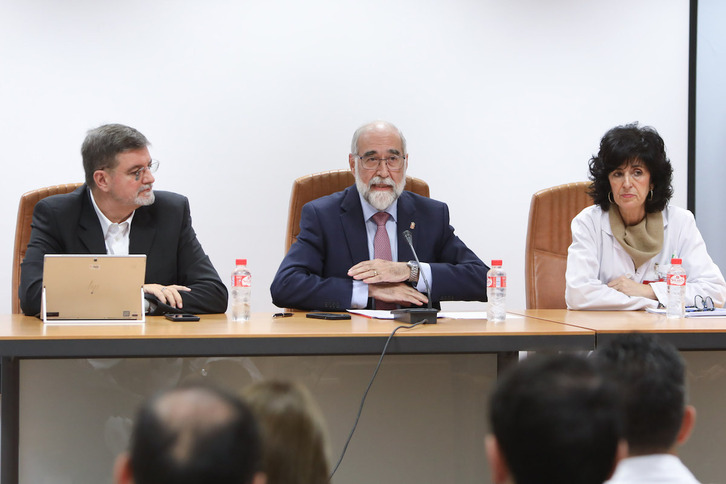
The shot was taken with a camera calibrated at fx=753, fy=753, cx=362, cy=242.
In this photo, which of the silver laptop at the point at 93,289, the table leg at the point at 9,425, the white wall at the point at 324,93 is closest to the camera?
the table leg at the point at 9,425

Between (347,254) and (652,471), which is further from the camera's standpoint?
(347,254)

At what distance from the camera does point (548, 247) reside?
3232 millimetres

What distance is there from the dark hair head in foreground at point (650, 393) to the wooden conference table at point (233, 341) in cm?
84

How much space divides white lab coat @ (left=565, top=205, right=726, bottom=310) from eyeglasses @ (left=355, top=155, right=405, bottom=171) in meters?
0.77

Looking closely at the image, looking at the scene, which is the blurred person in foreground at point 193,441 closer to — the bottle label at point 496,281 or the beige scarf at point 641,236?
the bottle label at point 496,281

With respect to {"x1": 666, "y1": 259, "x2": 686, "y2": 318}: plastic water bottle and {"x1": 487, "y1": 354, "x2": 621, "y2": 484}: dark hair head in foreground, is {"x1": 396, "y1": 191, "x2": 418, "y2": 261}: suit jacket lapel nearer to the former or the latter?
{"x1": 666, "y1": 259, "x2": 686, "y2": 318}: plastic water bottle

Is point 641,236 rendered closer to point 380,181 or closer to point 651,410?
point 380,181

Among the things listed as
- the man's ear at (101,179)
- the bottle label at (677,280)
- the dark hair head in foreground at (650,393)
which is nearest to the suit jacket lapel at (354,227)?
the man's ear at (101,179)

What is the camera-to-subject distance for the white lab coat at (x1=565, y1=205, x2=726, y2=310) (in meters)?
2.83

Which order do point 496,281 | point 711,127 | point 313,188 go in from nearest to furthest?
1. point 496,281
2. point 313,188
3. point 711,127

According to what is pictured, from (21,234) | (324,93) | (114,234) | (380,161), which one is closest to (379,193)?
(380,161)

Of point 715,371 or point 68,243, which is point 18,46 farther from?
point 715,371

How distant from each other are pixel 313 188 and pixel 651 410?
2285 millimetres

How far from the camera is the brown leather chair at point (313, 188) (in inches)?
125
